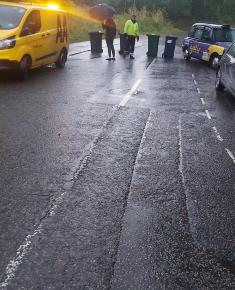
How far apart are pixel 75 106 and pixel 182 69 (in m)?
9.98

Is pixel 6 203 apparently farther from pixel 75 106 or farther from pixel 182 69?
pixel 182 69

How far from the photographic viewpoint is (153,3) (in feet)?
210

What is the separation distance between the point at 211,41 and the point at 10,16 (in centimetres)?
1049

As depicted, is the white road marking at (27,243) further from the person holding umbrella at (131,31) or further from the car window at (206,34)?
the person holding umbrella at (131,31)

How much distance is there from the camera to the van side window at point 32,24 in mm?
11774

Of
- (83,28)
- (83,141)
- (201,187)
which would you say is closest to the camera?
(201,187)

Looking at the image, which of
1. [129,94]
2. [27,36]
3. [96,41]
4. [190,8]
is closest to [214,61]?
[96,41]

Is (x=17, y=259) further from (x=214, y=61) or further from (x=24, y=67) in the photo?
(x=214, y=61)

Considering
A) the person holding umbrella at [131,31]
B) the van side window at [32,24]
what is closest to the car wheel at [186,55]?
the person holding umbrella at [131,31]

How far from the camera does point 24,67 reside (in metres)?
11.7

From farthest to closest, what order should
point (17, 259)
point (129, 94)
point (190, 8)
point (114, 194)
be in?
point (190, 8)
point (129, 94)
point (114, 194)
point (17, 259)

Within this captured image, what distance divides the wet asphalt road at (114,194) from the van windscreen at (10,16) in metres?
2.70

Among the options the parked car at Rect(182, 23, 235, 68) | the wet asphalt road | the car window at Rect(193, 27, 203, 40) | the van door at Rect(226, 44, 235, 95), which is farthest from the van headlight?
the car window at Rect(193, 27, 203, 40)

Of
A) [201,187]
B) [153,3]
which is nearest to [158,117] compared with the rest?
[201,187]
